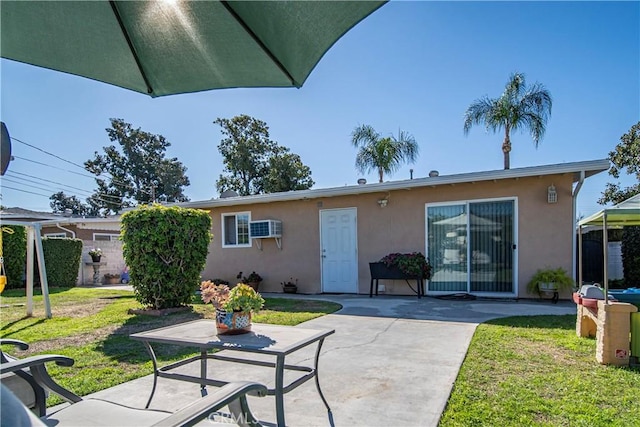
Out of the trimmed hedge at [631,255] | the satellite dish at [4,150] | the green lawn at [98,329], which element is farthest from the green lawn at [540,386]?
the trimmed hedge at [631,255]

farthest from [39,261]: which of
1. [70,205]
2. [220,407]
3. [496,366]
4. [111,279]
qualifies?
[70,205]

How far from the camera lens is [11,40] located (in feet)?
6.55

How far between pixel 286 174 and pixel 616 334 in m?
20.8

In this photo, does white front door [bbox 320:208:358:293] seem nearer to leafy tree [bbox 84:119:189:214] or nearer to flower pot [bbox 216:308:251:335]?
flower pot [bbox 216:308:251:335]

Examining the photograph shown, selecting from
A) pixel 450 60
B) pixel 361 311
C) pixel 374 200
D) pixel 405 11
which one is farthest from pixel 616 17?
pixel 361 311

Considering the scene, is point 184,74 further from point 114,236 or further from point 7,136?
point 114,236

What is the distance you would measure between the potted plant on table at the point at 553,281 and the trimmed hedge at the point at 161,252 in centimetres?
650

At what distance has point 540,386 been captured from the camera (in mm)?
3025

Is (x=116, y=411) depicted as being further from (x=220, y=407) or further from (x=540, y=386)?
(x=540, y=386)

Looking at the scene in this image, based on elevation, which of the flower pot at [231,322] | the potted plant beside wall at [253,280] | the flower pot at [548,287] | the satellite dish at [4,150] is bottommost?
the potted plant beside wall at [253,280]

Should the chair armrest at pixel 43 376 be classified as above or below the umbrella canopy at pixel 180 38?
below

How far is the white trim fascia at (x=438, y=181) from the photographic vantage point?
22.5 feet

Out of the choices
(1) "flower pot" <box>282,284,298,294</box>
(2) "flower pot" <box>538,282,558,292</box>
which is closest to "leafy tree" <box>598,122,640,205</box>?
(2) "flower pot" <box>538,282,558,292</box>

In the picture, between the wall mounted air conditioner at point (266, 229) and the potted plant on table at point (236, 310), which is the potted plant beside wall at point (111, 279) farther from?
the potted plant on table at point (236, 310)
